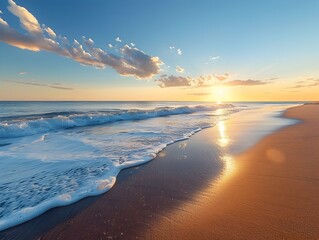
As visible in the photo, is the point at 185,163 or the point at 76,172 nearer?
the point at 76,172

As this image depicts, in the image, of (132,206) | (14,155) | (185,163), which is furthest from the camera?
(14,155)

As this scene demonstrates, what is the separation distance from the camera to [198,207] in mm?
3264

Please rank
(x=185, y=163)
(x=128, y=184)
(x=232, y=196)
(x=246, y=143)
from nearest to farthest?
(x=232, y=196) → (x=128, y=184) → (x=185, y=163) → (x=246, y=143)

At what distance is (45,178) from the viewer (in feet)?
15.4

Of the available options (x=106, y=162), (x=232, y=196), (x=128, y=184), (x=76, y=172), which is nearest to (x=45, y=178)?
(x=76, y=172)

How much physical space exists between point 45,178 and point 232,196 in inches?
165

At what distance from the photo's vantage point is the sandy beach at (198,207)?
2646 mm

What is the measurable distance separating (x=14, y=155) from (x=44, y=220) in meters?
5.16

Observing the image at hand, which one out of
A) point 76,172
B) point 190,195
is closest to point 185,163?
point 190,195

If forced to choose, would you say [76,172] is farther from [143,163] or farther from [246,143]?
[246,143]

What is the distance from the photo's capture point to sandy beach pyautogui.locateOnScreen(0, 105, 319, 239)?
265 cm

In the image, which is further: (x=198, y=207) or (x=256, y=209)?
(x=198, y=207)

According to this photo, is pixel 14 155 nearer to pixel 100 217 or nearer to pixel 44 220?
pixel 44 220

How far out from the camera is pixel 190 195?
3.67m
